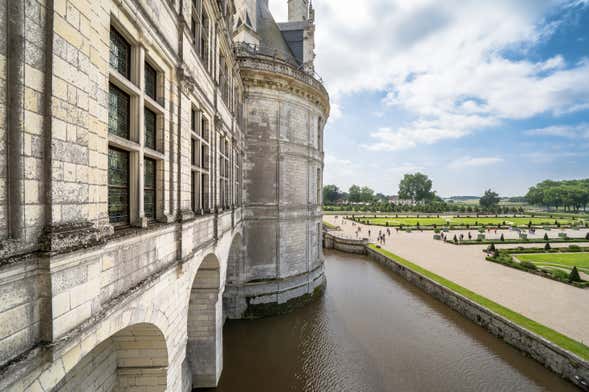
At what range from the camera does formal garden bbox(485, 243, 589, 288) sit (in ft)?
65.0

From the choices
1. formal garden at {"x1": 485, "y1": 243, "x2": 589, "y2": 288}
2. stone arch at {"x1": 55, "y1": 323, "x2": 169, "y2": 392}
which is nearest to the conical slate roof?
stone arch at {"x1": 55, "y1": 323, "x2": 169, "y2": 392}

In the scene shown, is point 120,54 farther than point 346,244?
No

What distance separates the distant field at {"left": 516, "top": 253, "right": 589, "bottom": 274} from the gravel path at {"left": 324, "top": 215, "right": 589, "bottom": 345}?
13.4 feet

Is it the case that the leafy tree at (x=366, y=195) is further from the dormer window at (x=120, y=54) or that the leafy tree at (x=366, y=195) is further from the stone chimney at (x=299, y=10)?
the dormer window at (x=120, y=54)

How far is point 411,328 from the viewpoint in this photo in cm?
1488

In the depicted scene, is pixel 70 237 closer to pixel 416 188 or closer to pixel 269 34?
pixel 269 34

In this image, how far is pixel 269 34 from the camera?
19250 millimetres

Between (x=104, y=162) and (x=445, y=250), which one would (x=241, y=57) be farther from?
(x=445, y=250)

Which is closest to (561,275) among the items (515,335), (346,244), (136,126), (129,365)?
(515,335)

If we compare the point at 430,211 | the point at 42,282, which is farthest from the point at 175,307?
the point at 430,211

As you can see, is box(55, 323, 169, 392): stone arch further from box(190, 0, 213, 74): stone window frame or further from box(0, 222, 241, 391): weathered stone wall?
box(190, 0, 213, 74): stone window frame

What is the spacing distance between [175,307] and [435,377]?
11.1 meters

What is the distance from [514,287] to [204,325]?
20.4m

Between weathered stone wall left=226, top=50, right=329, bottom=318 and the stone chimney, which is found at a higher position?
the stone chimney
